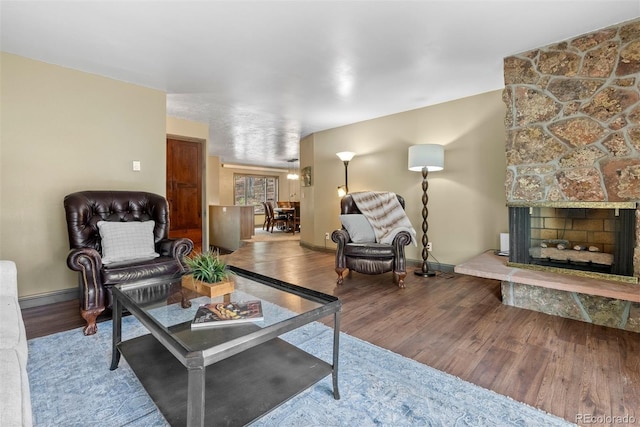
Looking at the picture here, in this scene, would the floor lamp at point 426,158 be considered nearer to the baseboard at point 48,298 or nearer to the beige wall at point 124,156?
the beige wall at point 124,156

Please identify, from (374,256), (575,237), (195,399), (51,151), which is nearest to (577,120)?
(575,237)

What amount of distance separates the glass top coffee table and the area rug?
0.14 metres

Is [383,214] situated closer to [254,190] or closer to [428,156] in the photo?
[428,156]

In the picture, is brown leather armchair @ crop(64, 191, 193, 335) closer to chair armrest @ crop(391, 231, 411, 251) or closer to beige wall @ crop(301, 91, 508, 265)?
chair armrest @ crop(391, 231, 411, 251)

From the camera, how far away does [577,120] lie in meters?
2.53

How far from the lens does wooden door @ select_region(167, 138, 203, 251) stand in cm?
495

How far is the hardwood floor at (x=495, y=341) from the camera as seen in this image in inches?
60.0

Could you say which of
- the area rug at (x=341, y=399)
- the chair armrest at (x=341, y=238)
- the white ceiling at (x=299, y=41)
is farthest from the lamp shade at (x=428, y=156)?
the area rug at (x=341, y=399)

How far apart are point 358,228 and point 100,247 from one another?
2689 millimetres

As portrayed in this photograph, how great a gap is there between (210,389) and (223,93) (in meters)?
3.42

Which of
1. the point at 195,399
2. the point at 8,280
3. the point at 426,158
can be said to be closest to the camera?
the point at 195,399

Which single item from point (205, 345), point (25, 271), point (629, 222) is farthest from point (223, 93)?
point (629, 222)

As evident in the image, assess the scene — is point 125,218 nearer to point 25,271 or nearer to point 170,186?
point 25,271

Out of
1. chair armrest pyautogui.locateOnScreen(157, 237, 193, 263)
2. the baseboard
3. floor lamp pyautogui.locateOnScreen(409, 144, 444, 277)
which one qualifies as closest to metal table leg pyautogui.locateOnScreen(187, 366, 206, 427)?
chair armrest pyautogui.locateOnScreen(157, 237, 193, 263)
